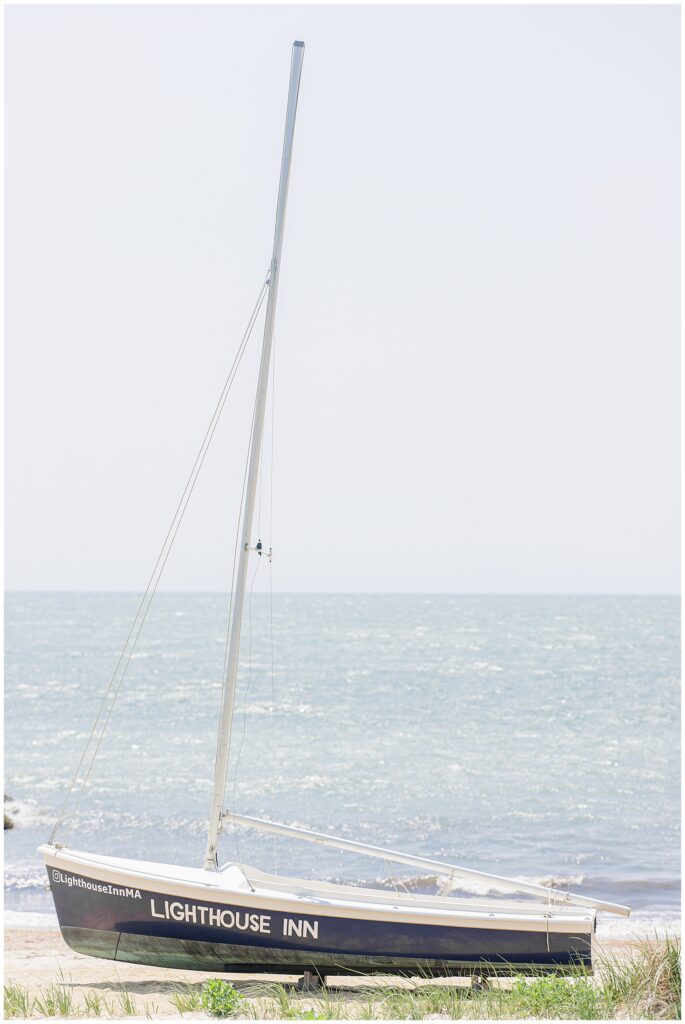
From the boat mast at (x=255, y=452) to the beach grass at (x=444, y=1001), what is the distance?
1.73 metres

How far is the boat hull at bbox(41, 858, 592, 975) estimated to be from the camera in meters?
9.84

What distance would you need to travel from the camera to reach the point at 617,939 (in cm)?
1491

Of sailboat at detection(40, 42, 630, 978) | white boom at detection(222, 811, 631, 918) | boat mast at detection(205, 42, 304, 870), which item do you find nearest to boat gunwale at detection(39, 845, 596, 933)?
sailboat at detection(40, 42, 630, 978)

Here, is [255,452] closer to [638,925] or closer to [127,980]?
[127,980]

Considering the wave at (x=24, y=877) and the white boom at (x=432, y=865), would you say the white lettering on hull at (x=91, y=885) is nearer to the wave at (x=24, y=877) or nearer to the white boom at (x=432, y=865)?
the white boom at (x=432, y=865)

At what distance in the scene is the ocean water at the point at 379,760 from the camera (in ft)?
64.9

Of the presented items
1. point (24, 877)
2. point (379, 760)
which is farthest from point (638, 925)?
point (379, 760)

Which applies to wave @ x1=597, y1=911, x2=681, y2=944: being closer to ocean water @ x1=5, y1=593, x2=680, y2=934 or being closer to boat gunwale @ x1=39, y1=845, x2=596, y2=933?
ocean water @ x1=5, y1=593, x2=680, y2=934

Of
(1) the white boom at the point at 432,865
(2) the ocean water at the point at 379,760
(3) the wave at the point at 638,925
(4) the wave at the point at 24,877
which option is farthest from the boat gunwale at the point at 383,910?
(4) the wave at the point at 24,877

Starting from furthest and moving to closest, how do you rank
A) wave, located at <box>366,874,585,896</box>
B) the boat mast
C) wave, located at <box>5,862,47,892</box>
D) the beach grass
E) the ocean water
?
the ocean water
wave, located at <box>366,874,585,896</box>
wave, located at <box>5,862,47,892</box>
the boat mast
the beach grass

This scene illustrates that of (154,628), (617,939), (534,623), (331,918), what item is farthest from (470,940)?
(534,623)

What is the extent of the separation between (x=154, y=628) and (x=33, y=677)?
109ft

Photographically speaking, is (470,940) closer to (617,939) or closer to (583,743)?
(617,939)

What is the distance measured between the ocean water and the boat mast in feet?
16.5
